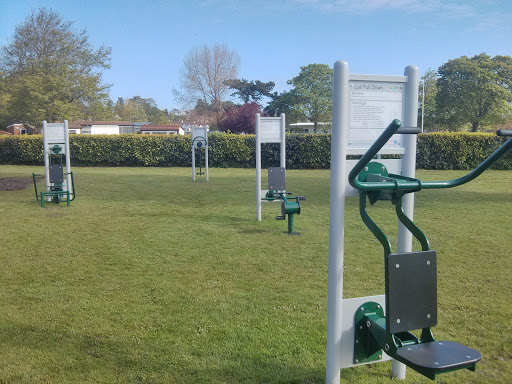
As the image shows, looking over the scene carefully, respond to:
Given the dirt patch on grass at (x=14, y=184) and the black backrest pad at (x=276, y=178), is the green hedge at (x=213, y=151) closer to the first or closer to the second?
the dirt patch on grass at (x=14, y=184)

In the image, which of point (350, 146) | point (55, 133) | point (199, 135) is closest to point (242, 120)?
point (199, 135)

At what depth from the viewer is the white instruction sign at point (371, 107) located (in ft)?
7.93

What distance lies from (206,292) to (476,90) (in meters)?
35.1

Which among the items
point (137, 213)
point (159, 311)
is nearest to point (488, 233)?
point (159, 311)

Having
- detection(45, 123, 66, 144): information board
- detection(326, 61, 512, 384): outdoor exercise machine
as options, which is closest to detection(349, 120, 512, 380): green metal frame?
detection(326, 61, 512, 384): outdoor exercise machine

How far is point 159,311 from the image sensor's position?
384 cm

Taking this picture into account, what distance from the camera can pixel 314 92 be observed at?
45.3 metres

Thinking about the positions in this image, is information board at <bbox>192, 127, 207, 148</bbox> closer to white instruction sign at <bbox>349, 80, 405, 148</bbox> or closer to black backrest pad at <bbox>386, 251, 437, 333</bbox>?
white instruction sign at <bbox>349, 80, 405, 148</bbox>

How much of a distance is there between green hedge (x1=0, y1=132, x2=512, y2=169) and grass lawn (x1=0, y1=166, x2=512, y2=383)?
10923 mm

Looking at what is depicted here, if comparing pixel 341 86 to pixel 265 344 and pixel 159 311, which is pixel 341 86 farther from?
pixel 159 311

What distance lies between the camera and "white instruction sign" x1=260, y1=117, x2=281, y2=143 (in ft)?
26.3

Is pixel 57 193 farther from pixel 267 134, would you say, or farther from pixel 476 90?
pixel 476 90

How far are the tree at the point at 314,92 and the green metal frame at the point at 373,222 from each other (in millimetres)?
43025

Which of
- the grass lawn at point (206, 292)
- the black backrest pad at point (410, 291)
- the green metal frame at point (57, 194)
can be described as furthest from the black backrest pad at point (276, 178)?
the black backrest pad at point (410, 291)
